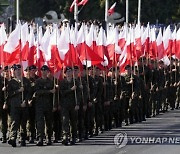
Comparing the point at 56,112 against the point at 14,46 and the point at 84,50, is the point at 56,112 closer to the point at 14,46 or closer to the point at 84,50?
the point at 14,46

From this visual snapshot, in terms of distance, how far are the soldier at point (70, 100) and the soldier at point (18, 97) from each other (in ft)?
2.55

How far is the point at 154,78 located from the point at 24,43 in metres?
7.25

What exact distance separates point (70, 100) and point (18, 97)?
3.67 feet

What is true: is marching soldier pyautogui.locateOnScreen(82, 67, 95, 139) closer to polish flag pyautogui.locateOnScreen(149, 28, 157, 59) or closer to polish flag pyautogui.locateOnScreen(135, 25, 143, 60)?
polish flag pyautogui.locateOnScreen(135, 25, 143, 60)

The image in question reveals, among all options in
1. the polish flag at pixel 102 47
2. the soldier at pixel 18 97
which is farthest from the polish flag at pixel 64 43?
the polish flag at pixel 102 47

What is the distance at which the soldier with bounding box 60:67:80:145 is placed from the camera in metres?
18.1

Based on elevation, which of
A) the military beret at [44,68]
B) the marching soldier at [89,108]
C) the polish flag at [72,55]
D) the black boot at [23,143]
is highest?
the polish flag at [72,55]

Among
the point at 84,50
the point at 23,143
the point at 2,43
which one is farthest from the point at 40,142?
the point at 84,50

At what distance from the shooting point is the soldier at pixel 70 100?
18.1m

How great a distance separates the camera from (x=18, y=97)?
17844 millimetres

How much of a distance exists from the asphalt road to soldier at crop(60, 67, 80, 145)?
44cm

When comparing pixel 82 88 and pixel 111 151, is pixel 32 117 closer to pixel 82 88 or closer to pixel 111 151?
pixel 82 88

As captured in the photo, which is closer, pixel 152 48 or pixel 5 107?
pixel 5 107

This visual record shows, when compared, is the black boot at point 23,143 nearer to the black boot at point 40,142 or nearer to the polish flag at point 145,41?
the black boot at point 40,142
